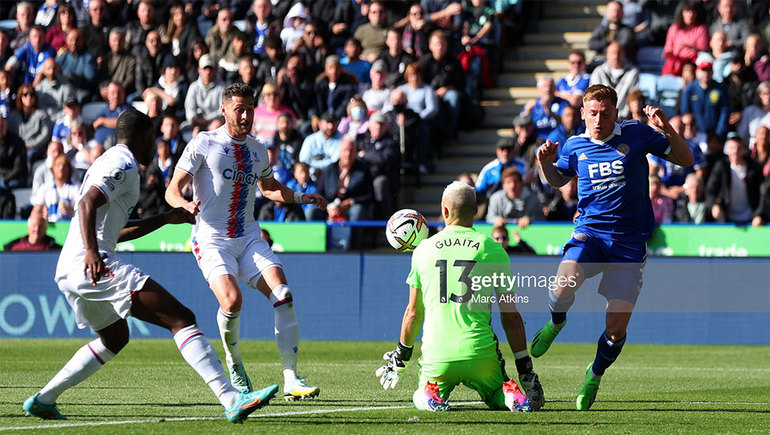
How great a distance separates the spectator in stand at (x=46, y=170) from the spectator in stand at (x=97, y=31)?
3.14 meters

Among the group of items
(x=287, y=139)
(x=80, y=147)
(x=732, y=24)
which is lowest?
(x=80, y=147)

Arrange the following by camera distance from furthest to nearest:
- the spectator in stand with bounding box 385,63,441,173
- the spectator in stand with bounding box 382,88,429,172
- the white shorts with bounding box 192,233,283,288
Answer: the spectator in stand with bounding box 385,63,441,173
the spectator in stand with bounding box 382,88,429,172
the white shorts with bounding box 192,233,283,288

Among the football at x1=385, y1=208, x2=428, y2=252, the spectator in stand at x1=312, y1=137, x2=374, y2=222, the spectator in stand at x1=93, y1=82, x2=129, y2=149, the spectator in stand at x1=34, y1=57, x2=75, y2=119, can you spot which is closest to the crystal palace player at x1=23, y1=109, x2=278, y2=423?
the football at x1=385, y1=208, x2=428, y2=252

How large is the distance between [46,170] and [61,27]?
468 centimetres

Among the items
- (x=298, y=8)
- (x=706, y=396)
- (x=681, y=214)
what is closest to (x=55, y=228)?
(x=298, y=8)

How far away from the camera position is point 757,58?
61.5 feet

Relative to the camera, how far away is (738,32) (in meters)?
19.5

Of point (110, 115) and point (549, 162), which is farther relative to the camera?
point (110, 115)

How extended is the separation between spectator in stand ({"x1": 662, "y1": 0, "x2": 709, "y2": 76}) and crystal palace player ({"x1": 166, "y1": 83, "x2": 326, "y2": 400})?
1171cm

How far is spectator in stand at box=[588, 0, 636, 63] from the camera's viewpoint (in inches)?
768

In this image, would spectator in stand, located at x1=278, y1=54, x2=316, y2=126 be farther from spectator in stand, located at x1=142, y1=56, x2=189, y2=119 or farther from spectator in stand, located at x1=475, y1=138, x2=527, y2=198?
spectator in stand, located at x1=475, y1=138, x2=527, y2=198

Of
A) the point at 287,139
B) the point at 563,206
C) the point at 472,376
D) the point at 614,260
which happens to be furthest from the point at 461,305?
the point at 287,139

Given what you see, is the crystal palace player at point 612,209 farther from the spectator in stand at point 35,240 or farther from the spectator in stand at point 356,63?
the spectator in stand at point 356,63

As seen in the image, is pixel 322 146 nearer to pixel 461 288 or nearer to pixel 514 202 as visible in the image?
pixel 514 202
